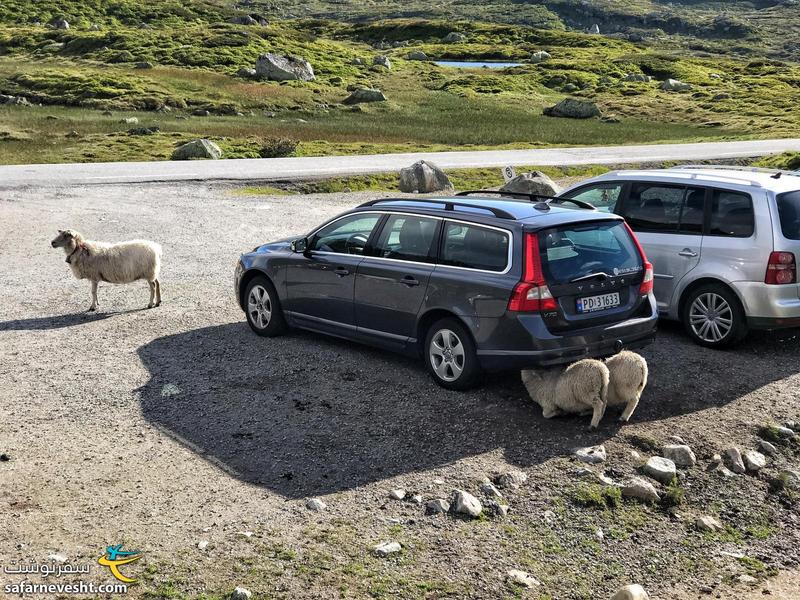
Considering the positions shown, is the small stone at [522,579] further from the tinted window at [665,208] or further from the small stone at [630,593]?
the tinted window at [665,208]

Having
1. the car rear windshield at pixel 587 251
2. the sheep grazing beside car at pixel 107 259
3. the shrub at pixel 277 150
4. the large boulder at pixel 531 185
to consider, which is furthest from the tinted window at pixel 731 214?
the shrub at pixel 277 150

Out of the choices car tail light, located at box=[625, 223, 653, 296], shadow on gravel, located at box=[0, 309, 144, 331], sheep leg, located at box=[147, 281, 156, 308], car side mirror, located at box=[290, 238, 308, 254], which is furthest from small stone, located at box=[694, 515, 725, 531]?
sheep leg, located at box=[147, 281, 156, 308]

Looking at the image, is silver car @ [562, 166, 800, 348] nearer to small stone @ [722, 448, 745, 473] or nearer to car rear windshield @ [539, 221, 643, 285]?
car rear windshield @ [539, 221, 643, 285]

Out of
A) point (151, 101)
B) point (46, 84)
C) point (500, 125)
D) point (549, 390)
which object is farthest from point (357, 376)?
point (46, 84)

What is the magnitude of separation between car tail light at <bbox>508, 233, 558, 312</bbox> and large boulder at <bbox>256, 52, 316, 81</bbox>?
8151cm

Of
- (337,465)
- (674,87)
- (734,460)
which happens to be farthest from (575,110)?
(337,465)

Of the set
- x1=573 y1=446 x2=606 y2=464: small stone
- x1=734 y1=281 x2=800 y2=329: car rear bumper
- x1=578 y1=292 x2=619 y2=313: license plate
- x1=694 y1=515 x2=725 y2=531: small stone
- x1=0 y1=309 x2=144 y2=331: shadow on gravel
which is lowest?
x1=0 y1=309 x2=144 y2=331: shadow on gravel

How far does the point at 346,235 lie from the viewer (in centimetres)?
1074

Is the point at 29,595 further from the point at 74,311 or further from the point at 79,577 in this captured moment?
the point at 74,311

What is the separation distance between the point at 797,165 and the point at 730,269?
77.0ft

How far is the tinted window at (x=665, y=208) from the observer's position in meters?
11.3

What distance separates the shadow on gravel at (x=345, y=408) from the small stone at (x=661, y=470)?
2.24 feet

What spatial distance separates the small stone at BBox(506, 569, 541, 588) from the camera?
19.5 feet

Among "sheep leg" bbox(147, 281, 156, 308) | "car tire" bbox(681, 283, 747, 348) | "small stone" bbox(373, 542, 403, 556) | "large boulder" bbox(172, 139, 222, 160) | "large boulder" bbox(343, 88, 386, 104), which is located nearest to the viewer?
"small stone" bbox(373, 542, 403, 556)
